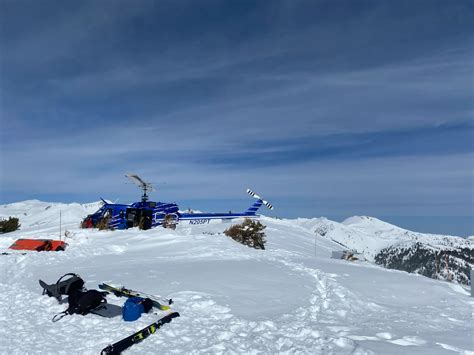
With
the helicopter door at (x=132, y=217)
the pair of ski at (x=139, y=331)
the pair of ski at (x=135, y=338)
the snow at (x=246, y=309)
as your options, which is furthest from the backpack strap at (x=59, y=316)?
the helicopter door at (x=132, y=217)

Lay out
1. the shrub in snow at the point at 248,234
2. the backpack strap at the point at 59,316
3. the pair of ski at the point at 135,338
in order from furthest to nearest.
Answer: the shrub in snow at the point at 248,234
the backpack strap at the point at 59,316
the pair of ski at the point at 135,338

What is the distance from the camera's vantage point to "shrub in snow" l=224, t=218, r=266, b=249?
23.8 meters

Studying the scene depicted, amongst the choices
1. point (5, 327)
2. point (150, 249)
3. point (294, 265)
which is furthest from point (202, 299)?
point (150, 249)

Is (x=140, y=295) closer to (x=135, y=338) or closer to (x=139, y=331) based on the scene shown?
(x=139, y=331)

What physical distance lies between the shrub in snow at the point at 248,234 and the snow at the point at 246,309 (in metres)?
8.75

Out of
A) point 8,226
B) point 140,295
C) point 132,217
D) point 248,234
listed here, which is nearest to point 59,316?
point 140,295

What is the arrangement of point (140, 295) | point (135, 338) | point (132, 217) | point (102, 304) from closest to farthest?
point (135, 338) < point (102, 304) < point (140, 295) < point (132, 217)

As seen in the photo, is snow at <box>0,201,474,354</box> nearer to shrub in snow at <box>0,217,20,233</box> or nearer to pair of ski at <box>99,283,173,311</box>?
pair of ski at <box>99,283,173,311</box>

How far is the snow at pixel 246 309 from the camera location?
5516mm

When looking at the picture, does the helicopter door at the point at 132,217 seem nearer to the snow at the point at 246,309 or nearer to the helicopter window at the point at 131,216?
the helicopter window at the point at 131,216

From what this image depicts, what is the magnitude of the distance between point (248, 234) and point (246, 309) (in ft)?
55.1

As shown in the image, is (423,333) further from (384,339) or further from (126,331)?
(126,331)

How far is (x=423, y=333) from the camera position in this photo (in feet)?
19.6

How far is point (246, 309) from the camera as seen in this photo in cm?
748
